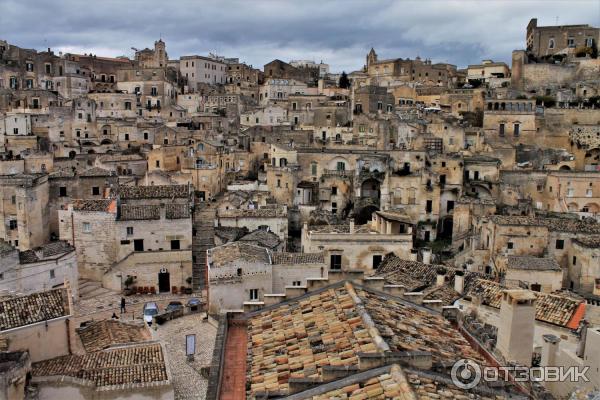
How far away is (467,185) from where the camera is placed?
161ft

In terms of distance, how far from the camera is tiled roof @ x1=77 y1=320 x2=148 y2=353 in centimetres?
2038

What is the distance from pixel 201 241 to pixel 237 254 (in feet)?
37.5

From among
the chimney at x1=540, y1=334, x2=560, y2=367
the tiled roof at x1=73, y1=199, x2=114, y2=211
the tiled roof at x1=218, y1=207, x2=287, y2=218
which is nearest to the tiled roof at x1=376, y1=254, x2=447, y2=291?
the chimney at x1=540, y1=334, x2=560, y2=367

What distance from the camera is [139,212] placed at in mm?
34250

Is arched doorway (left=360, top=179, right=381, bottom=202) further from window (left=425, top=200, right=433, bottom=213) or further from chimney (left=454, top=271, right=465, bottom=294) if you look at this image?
chimney (left=454, top=271, right=465, bottom=294)

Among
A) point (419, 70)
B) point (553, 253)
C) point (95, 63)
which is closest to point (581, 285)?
point (553, 253)

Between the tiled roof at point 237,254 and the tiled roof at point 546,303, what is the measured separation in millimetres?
9473

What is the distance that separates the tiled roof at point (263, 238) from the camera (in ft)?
112

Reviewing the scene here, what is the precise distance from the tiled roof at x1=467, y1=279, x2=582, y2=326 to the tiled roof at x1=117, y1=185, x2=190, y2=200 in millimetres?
20691

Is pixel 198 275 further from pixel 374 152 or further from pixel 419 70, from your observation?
pixel 419 70

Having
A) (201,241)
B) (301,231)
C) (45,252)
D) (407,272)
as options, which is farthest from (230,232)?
(407,272)

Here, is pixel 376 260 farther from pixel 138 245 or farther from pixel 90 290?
pixel 90 290

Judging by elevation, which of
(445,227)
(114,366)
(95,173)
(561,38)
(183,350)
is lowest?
(183,350)

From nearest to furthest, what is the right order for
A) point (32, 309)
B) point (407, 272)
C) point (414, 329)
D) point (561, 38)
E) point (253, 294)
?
point (414, 329) → point (32, 309) → point (253, 294) → point (407, 272) → point (561, 38)
